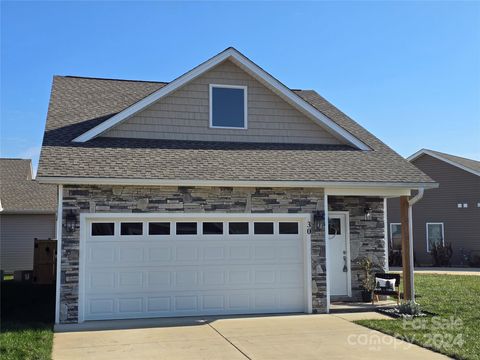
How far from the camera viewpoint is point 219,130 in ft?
45.1

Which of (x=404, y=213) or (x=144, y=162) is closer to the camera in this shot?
(x=144, y=162)

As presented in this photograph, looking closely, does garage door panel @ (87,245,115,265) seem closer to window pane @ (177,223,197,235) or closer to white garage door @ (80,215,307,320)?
white garage door @ (80,215,307,320)

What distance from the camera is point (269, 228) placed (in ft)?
40.8

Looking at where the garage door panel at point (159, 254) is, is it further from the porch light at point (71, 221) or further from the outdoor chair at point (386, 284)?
the outdoor chair at point (386, 284)

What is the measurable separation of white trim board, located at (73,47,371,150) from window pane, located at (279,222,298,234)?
3151 mm

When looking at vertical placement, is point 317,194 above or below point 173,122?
below

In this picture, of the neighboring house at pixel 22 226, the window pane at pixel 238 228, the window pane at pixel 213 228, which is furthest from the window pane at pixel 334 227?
the neighboring house at pixel 22 226

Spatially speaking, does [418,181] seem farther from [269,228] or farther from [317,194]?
[269,228]

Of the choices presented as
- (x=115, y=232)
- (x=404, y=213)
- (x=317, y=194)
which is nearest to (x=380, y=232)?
(x=404, y=213)

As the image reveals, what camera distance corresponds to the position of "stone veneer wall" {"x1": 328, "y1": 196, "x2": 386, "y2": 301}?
14.4 meters

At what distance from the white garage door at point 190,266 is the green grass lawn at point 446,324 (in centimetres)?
232

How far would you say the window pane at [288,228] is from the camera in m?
12.5

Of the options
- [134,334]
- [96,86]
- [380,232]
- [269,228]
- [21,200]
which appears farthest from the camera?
[21,200]

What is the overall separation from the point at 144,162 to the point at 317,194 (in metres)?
3.96
